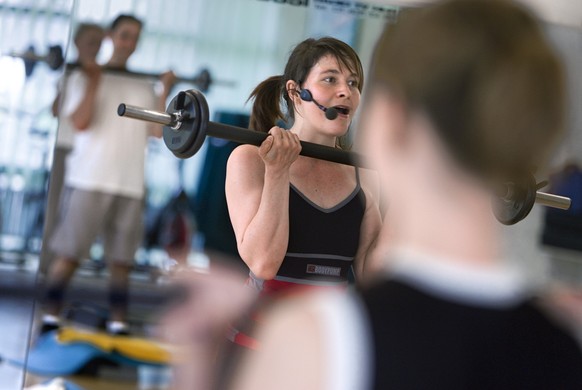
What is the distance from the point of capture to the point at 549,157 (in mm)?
629

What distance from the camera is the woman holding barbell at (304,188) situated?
151 centimetres

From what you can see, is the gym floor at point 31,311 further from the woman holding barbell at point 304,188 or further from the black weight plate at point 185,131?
the black weight plate at point 185,131

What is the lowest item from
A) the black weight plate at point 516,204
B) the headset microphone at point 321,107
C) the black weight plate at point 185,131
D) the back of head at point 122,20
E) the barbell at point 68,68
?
the black weight plate at point 516,204

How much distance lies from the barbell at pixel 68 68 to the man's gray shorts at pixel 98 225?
44 cm

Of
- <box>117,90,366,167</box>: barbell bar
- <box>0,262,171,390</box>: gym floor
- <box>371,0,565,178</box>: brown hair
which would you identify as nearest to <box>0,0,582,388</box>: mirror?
<box>0,262,171,390</box>: gym floor

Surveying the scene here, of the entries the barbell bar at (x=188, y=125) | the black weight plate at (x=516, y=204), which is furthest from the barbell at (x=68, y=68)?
the black weight plate at (x=516, y=204)

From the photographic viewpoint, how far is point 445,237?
2.03 feet

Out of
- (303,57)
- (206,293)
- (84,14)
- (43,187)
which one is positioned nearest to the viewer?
(206,293)

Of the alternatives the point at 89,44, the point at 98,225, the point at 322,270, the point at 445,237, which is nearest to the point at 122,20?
the point at 89,44

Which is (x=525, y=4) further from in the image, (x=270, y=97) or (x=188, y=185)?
(x=188, y=185)

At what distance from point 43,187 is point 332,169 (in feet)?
3.88

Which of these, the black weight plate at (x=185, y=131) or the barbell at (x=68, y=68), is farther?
the barbell at (x=68, y=68)

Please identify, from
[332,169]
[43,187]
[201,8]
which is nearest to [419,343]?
[332,169]

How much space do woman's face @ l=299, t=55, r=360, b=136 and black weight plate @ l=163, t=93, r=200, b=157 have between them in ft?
1.15
